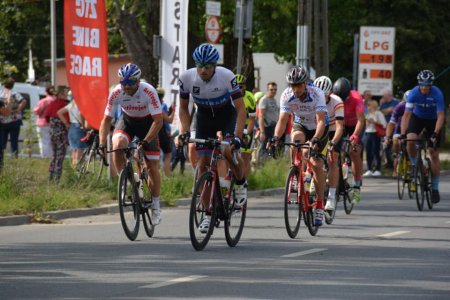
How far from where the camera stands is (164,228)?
1541 cm

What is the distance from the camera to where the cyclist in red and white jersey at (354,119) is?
17.2 m

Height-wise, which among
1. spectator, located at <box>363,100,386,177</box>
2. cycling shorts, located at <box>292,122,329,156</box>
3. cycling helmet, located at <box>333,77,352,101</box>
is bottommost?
spectator, located at <box>363,100,386,177</box>

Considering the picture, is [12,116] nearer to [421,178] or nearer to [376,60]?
[376,60]

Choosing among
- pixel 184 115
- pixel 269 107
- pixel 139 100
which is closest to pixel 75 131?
pixel 269 107

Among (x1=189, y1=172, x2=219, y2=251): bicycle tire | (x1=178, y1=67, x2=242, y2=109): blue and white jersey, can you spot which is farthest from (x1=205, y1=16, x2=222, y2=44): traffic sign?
(x1=189, y1=172, x2=219, y2=251): bicycle tire

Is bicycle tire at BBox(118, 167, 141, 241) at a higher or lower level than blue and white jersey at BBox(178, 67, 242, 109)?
lower

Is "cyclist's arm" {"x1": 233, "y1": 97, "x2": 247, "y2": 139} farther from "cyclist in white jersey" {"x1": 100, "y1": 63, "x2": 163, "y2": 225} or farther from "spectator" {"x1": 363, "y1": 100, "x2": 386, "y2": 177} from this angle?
"spectator" {"x1": 363, "y1": 100, "x2": 386, "y2": 177}

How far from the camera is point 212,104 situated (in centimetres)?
1298

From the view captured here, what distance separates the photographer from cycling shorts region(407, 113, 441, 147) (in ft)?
60.8

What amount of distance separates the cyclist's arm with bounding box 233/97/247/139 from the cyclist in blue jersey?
5679mm

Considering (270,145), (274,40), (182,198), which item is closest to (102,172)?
(182,198)

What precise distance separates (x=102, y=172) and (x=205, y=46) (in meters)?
8.22

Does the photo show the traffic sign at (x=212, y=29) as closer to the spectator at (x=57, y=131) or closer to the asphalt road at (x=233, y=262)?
the spectator at (x=57, y=131)

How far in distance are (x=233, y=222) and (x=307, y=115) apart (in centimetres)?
195
